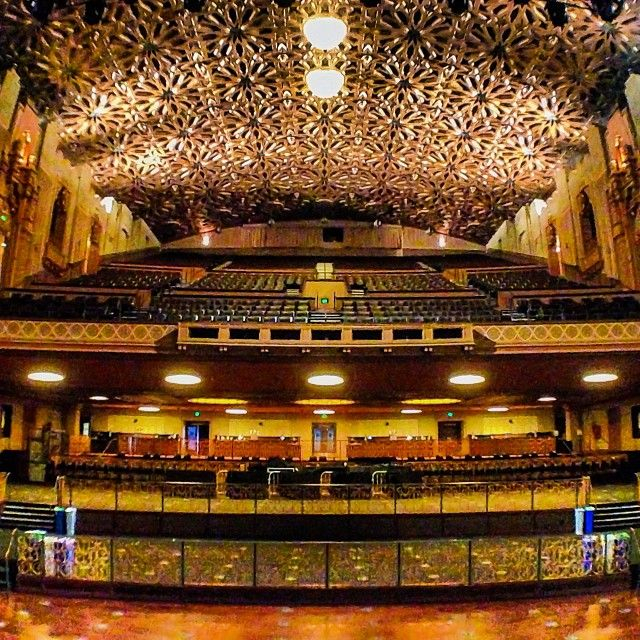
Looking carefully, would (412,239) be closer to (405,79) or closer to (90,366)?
(405,79)

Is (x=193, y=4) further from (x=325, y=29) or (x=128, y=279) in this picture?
(x=128, y=279)

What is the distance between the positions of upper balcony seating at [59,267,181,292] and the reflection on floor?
8.08 meters

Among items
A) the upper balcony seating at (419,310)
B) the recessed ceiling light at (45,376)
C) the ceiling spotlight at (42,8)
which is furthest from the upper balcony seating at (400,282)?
the ceiling spotlight at (42,8)

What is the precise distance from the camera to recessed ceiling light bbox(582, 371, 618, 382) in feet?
33.9

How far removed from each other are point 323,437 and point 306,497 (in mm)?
8691

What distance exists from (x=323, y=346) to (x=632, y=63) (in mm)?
7571

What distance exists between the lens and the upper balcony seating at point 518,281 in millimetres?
13523

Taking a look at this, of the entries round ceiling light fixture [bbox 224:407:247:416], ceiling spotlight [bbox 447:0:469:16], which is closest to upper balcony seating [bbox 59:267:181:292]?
round ceiling light fixture [bbox 224:407:247:416]

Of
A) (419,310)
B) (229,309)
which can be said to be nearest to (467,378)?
(419,310)

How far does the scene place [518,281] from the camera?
15.1 meters

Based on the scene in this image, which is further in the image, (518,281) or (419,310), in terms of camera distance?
(518,281)

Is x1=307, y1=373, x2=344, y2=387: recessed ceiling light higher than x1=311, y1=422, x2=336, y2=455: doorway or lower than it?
higher

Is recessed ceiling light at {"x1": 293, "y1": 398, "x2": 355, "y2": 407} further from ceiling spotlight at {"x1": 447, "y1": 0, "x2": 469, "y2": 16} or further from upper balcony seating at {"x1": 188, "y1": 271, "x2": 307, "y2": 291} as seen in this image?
ceiling spotlight at {"x1": 447, "y1": 0, "x2": 469, "y2": 16}

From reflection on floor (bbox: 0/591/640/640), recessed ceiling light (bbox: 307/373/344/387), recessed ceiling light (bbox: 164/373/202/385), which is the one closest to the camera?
reflection on floor (bbox: 0/591/640/640)
